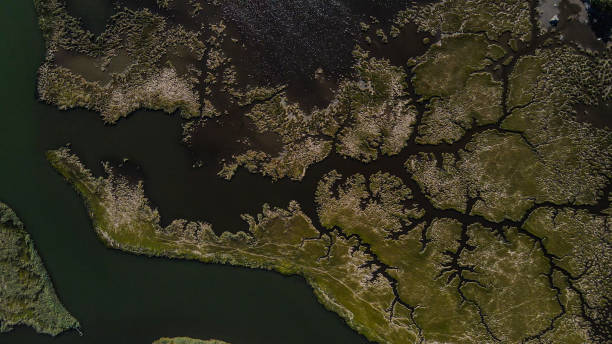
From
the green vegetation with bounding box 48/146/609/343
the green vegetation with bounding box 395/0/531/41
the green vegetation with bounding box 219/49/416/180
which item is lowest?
the green vegetation with bounding box 48/146/609/343

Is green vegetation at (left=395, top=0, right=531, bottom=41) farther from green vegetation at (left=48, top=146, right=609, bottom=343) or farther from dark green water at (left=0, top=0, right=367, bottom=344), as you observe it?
dark green water at (left=0, top=0, right=367, bottom=344)

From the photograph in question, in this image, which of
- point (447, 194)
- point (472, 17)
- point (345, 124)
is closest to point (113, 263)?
point (345, 124)

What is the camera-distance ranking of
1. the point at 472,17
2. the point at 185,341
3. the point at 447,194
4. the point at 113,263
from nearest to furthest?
the point at 447,194
the point at 472,17
the point at 185,341
the point at 113,263

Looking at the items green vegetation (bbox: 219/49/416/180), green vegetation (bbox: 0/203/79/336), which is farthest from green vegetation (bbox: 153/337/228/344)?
green vegetation (bbox: 219/49/416/180)

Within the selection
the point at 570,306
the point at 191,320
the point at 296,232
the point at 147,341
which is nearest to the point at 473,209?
the point at 570,306

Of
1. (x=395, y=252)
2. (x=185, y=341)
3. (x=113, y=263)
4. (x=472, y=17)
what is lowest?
(x=185, y=341)

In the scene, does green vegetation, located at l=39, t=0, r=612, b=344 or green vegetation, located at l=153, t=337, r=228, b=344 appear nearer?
green vegetation, located at l=39, t=0, r=612, b=344

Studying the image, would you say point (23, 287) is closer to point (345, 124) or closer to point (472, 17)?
point (345, 124)
